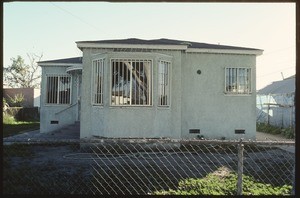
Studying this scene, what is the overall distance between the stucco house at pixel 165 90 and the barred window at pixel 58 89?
212 cm

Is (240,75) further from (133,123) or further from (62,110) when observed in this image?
(62,110)

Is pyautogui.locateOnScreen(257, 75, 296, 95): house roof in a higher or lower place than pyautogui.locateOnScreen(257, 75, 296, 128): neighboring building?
higher

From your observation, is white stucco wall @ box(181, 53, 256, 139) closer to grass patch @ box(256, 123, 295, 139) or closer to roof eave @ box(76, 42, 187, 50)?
roof eave @ box(76, 42, 187, 50)

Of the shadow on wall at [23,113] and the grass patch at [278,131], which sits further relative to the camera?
the shadow on wall at [23,113]

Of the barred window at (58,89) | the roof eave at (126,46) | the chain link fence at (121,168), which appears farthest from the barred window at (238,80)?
the barred window at (58,89)

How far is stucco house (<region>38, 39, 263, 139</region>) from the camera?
35.8 ft

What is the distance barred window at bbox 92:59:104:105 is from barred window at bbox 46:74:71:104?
219 inches

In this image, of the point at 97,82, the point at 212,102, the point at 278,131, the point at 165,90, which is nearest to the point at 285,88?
the point at 278,131

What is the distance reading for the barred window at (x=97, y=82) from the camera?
11227mm

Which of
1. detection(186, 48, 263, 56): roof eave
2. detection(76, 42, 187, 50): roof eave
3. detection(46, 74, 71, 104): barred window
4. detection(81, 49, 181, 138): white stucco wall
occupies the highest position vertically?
detection(186, 48, 263, 56): roof eave

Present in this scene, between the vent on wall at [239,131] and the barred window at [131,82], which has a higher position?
the barred window at [131,82]

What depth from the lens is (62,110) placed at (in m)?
16.2

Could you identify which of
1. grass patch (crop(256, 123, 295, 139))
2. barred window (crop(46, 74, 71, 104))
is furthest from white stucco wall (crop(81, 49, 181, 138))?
grass patch (crop(256, 123, 295, 139))

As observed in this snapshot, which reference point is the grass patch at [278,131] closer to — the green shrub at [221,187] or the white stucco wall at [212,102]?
the white stucco wall at [212,102]
